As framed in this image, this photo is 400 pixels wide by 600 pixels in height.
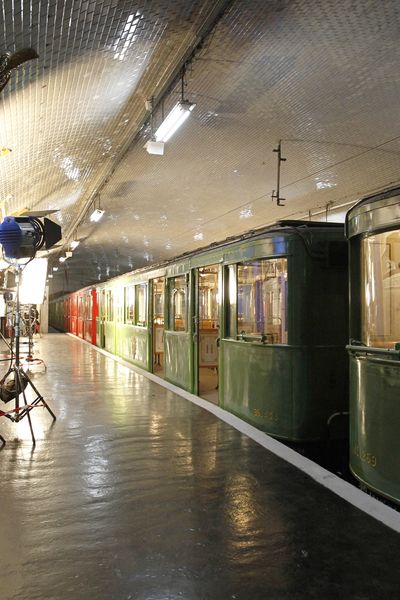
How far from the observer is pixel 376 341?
150 inches

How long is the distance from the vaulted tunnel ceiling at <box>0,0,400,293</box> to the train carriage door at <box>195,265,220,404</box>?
2.10 meters

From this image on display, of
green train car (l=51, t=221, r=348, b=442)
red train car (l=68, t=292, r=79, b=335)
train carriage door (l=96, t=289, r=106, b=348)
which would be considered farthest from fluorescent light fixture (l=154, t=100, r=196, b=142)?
red train car (l=68, t=292, r=79, b=335)

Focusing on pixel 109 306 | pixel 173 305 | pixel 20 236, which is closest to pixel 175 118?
pixel 20 236

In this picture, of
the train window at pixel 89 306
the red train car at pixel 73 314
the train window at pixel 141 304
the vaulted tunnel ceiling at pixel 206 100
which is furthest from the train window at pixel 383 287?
the red train car at pixel 73 314

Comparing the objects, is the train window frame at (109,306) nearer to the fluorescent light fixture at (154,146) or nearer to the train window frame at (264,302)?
the fluorescent light fixture at (154,146)

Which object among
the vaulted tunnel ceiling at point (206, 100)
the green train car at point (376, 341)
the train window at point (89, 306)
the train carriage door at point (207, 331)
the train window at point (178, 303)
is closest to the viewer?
the green train car at point (376, 341)

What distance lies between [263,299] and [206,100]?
8.87ft

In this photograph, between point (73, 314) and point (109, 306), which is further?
point (73, 314)

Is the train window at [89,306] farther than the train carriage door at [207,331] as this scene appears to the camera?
Yes

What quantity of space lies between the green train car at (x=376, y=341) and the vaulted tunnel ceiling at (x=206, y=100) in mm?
2007

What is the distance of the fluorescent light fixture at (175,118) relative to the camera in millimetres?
5273

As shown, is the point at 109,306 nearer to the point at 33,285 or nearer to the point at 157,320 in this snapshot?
the point at 157,320

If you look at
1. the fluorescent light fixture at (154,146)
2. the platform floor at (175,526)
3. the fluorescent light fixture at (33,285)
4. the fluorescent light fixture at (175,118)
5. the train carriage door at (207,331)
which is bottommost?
the platform floor at (175,526)

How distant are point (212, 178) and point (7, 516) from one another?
25.2ft
